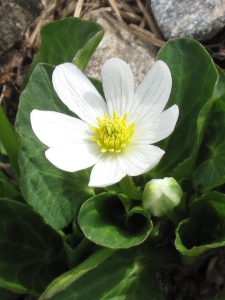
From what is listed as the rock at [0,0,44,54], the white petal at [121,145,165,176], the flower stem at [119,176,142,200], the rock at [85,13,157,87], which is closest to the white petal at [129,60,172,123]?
the white petal at [121,145,165,176]

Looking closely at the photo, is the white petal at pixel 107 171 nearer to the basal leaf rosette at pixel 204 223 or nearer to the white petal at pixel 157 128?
the white petal at pixel 157 128

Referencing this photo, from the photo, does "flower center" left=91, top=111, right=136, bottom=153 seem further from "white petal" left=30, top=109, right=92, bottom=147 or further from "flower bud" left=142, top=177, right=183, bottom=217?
"flower bud" left=142, top=177, right=183, bottom=217

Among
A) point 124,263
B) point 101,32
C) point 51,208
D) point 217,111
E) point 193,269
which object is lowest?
point 193,269

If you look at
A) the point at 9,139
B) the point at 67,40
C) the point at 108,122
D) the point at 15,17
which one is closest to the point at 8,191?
the point at 9,139

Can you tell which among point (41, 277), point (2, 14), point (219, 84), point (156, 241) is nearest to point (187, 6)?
point (219, 84)

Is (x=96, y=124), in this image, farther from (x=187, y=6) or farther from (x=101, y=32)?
(x=187, y=6)

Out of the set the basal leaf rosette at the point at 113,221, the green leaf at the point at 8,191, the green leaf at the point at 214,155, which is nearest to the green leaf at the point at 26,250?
the green leaf at the point at 8,191
